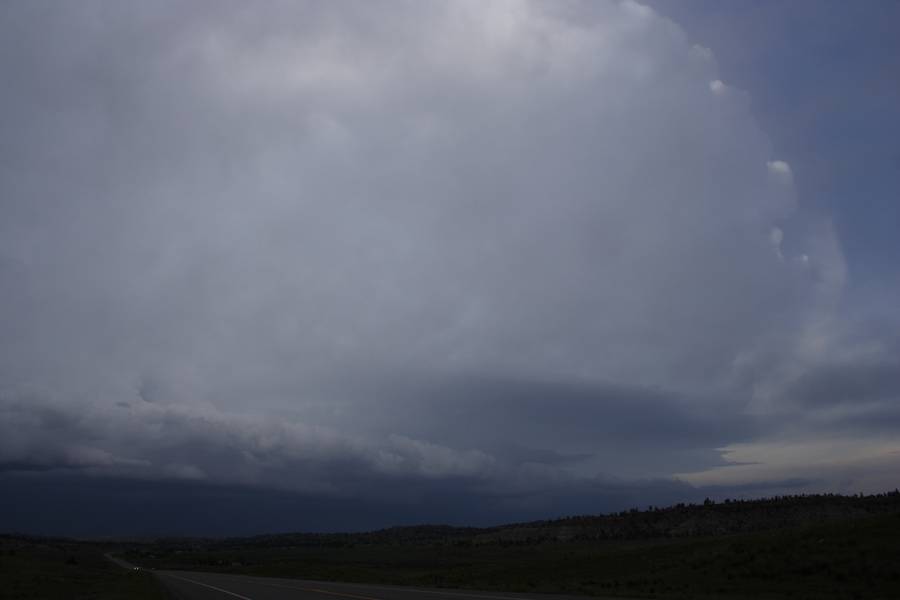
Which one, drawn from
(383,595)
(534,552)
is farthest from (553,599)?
(534,552)

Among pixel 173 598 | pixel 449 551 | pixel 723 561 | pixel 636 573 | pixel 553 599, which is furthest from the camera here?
pixel 449 551

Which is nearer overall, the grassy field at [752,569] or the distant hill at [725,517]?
the grassy field at [752,569]

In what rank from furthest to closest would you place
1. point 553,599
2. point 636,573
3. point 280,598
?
point 636,573 < point 280,598 < point 553,599

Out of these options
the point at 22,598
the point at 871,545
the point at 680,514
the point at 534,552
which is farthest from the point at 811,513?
the point at 22,598

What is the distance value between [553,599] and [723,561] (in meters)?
16.4

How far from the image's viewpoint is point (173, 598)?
39.1 m

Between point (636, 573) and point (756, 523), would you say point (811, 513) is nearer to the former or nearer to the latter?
point (756, 523)

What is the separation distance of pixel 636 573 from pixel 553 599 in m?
18.6

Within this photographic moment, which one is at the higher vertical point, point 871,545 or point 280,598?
point 871,545

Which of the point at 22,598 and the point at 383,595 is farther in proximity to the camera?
the point at 22,598

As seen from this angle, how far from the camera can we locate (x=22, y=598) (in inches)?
1585

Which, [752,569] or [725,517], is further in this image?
[725,517]

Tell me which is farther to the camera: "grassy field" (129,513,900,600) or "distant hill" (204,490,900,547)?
"distant hill" (204,490,900,547)

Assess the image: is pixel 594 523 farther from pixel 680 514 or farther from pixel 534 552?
pixel 534 552
